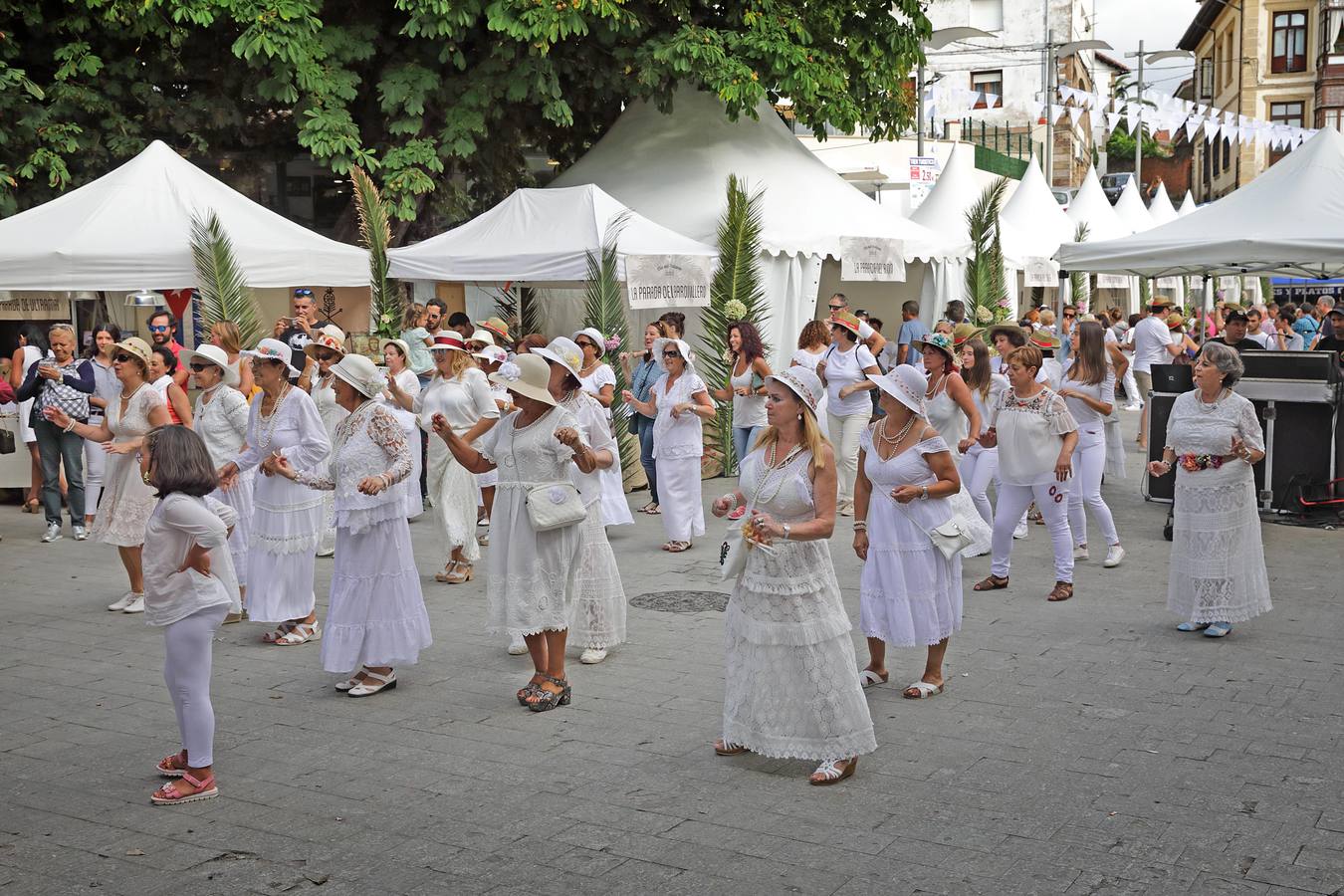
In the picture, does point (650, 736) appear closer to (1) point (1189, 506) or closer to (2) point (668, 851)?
(2) point (668, 851)

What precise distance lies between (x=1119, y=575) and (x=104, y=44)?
14.1 metres

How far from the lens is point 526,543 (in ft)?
22.7

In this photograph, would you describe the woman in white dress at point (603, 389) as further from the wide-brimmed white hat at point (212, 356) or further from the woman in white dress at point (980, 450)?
the wide-brimmed white hat at point (212, 356)

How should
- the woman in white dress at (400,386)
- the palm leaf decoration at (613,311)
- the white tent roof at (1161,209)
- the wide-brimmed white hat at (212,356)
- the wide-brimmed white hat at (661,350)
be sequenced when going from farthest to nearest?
the white tent roof at (1161,209) < the palm leaf decoration at (613,311) < the wide-brimmed white hat at (661,350) < the woman in white dress at (400,386) < the wide-brimmed white hat at (212,356)

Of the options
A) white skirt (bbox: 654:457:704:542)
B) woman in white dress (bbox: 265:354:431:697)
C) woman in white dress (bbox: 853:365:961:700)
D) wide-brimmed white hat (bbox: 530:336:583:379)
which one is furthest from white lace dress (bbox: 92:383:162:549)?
woman in white dress (bbox: 853:365:961:700)

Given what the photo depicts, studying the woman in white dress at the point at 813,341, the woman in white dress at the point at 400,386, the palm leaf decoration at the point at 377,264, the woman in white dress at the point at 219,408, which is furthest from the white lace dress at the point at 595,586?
the palm leaf decoration at the point at 377,264

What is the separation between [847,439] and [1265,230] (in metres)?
4.76

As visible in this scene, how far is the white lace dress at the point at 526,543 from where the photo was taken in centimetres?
687

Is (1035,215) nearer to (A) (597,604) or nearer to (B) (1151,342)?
(B) (1151,342)

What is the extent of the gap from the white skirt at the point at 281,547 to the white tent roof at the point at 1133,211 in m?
28.6

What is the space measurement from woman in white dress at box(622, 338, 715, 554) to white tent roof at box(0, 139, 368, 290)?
15.7 feet

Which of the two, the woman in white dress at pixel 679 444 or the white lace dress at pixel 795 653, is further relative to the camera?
the woman in white dress at pixel 679 444

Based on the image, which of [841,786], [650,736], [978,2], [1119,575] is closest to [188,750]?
[650,736]

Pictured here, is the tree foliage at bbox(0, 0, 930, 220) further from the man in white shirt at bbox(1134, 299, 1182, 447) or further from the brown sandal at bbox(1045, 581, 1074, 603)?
the brown sandal at bbox(1045, 581, 1074, 603)
